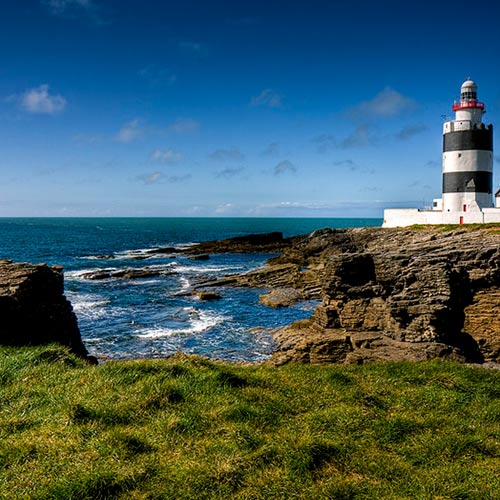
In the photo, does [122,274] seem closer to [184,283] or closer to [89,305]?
[184,283]

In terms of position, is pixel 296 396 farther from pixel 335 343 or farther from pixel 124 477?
pixel 335 343

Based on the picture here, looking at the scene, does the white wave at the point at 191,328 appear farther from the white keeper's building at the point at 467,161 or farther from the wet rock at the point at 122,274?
the white keeper's building at the point at 467,161

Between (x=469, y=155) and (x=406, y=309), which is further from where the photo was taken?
(x=469, y=155)

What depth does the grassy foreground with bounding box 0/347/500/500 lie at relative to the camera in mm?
5934

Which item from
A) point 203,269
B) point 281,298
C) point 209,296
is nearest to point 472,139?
point 281,298

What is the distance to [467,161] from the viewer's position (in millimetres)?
51188

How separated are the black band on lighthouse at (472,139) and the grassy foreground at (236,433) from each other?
4669 centimetres

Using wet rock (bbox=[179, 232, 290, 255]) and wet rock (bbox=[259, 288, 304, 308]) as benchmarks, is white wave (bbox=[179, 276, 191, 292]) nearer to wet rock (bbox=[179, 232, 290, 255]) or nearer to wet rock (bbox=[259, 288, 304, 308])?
wet rock (bbox=[259, 288, 304, 308])

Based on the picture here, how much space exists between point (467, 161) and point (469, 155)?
66 cm

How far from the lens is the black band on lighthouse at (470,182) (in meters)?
51.1

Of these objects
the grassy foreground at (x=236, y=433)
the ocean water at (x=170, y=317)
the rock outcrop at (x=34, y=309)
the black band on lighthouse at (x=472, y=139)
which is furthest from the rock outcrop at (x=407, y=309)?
the black band on lighthouse at (x=472, y=139)

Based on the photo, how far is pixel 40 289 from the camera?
14.4m

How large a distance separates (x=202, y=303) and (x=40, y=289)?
78.7 ft

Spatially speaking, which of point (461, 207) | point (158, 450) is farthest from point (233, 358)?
point (461, 207)
